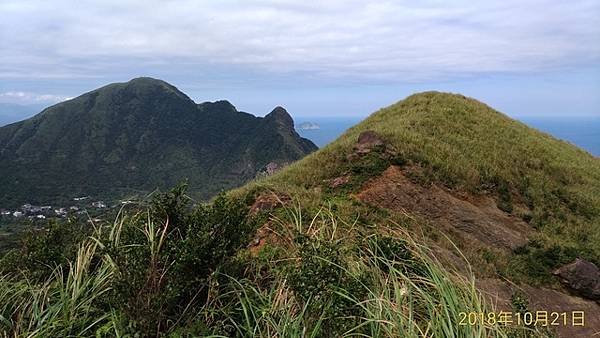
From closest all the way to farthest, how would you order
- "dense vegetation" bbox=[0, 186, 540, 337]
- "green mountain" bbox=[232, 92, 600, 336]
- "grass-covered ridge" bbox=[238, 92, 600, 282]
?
"dense vegetation" bbox=[0, 186, 540, 337], "green mountain" bbox=[232, 92, 600, 336], "grass-covered ridge" bbox=[238, 92, 600, 282]

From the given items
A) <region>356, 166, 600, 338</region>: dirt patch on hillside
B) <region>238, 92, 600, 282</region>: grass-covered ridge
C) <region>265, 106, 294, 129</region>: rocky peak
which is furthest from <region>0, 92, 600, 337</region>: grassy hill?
<region>265, 106, 294, 129</region>: rocky peak

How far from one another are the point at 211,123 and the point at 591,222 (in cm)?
16599

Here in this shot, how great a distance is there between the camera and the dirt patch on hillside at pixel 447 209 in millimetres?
10539

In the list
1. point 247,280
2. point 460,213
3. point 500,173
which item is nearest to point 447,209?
point 460,213

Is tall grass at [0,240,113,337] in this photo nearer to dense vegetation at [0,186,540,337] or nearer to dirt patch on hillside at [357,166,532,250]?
dense vegetation at [0,186,540,337]

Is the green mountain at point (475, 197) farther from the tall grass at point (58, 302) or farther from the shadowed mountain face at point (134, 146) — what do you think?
the shadowed mountain face at point (134, 146)

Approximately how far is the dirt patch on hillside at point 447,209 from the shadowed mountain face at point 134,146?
86.6 meters

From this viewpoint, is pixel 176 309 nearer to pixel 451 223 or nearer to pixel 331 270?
pixel 331 270

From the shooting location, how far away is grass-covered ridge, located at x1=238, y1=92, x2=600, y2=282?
35.9 feet

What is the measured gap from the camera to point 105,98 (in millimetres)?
190375

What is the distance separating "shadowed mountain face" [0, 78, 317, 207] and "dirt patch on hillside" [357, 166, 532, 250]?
86613 millimetres

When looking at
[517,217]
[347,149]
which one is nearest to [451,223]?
[517,217]

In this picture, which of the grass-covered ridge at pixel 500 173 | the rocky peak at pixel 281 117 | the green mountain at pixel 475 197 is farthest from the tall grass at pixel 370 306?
the rocky peak at pixel 281 117

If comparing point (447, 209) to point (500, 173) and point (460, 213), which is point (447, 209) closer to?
point (460, 213)
